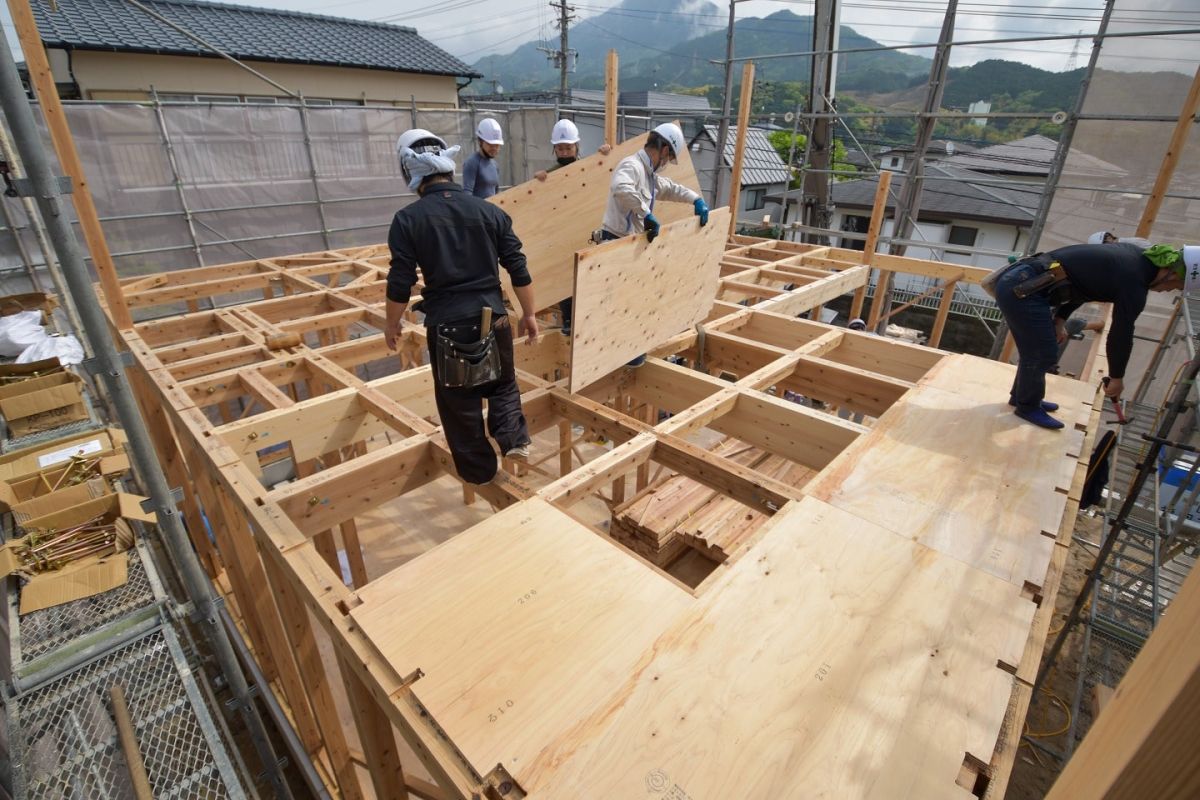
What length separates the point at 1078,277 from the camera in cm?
358


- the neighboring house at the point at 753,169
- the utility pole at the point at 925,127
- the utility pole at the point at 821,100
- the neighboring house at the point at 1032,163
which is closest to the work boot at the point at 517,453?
the utility pole at the point at 925,127

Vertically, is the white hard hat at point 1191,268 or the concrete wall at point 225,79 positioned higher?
the concrete wall at point 225,79

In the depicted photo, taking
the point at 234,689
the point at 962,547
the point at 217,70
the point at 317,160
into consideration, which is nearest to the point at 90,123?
the point at 317,160

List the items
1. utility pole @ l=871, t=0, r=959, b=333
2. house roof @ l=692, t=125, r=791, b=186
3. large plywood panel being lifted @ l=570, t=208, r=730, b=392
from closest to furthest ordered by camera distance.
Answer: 1. large plywood panel being lifted @ l=570, t=208, r=730, b=392
2. utility pole @ l=871, t=0, r=959, b=333
3. house roof @ l=692, t=125, r=791, b=186

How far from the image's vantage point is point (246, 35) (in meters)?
13.5

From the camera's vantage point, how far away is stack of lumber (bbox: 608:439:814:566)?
5.23 metres

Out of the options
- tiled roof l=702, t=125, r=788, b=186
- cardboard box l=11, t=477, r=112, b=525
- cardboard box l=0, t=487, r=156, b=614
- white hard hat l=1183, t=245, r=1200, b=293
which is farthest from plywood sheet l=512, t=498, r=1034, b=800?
tiled roof l=702, t=125, r=788, b=186

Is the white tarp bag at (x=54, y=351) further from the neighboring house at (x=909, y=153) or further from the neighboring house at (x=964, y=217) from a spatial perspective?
the neighboring house at (x=964, y=217)

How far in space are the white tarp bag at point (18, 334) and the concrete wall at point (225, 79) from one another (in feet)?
28.1

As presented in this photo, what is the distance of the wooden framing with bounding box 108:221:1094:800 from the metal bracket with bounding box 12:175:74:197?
1434 mm

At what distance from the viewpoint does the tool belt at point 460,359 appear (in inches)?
111

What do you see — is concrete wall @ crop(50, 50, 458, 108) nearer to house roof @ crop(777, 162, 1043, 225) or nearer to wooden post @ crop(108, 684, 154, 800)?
wooden post @ crop(108, 684, 154, 800)

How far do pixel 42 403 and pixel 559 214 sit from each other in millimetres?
4152

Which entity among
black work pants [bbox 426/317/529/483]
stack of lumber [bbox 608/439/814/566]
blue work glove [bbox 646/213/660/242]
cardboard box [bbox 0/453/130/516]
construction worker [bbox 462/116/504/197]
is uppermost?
construction worker [bbox 462/116/504/197]
